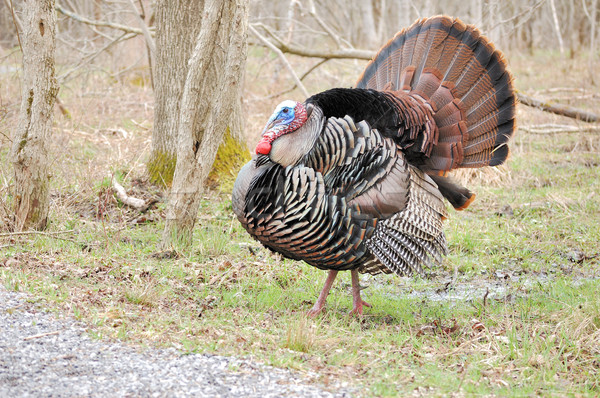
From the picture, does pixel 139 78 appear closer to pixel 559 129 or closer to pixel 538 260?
pixel 559 129

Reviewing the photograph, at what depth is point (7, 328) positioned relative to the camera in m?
3.86

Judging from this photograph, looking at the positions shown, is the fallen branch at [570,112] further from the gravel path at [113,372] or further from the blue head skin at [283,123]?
the gravel path at [113,372]

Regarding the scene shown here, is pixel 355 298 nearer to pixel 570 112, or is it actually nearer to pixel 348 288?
pixel 348 288

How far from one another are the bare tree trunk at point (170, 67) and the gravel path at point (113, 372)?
10.9 feet

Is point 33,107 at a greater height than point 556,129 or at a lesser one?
lesser

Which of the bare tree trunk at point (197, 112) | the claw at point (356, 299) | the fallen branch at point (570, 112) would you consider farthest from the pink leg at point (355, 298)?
the fallen branch at point (570, 112)

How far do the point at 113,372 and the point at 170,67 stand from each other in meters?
4.41

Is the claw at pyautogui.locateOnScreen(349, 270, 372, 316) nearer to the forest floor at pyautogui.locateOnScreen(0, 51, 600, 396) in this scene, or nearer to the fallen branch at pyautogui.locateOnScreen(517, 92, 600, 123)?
the forest floor at pyautogui.locateOnScreen(0, 51, 600, 396)

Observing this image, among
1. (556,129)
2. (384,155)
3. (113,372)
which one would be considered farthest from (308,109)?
(556,129)

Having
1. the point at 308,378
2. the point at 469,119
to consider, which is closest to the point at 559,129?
the point at 469,119

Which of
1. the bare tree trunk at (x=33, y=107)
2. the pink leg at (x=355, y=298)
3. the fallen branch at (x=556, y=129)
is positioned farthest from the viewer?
the fallen branch at (x=556, y=129)

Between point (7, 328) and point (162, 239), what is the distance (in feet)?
7.01

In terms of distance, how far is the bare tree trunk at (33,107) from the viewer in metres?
5.56

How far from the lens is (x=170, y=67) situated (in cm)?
711
